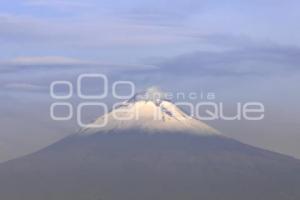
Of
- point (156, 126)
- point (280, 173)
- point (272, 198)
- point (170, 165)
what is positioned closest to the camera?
point (272, 198)

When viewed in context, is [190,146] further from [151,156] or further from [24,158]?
[24,158]

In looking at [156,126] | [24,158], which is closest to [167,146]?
[156,126]

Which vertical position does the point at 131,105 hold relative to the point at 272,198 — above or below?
above

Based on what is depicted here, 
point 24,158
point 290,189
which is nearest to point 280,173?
point 290,189

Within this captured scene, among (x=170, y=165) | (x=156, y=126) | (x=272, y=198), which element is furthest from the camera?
(x=156, y=126)

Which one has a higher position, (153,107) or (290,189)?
(153,107)

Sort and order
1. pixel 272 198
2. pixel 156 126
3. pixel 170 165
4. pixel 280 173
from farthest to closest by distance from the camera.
Answer: 1. pixel 156 126
2. pixel 170 165
3. pixel 280 173
4. pixel 272 198

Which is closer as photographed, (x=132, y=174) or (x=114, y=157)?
(x=132, y=174)

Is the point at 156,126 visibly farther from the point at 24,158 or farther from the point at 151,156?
the point at 24,158

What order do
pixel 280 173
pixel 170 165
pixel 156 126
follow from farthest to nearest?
pixel 156 126
pixel 170 165
pixel 280 173
